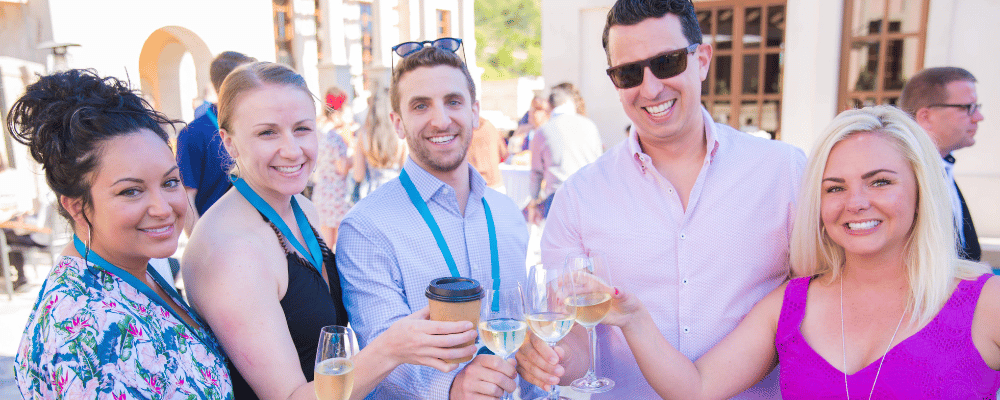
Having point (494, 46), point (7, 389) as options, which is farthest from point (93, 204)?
point (494, 46)

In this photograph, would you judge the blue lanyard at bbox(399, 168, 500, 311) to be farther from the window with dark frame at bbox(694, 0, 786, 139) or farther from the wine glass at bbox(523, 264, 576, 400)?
the window with dark frame at bbox(694, 0, 786, 139)

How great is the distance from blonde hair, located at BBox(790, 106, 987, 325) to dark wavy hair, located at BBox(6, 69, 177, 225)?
206 cm

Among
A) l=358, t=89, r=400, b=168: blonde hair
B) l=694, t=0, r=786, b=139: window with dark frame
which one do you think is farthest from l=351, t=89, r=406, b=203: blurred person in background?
l=694, t=0, r=786, b=139: window with dark frame

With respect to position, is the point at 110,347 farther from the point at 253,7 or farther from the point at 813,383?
the point at 253,7

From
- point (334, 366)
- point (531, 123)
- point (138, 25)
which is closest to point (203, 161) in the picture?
point (334, 366)

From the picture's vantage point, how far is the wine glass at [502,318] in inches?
58.8

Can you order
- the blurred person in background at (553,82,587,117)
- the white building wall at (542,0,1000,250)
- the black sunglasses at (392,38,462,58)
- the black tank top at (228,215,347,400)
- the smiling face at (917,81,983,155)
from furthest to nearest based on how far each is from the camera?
1. the white building wall at (542,0,1000,250)
2. the blurred person in background at (553,82,587,117)
3. the smiling face at (917,81,983,155)
4. the black sunglasses at (392,38,462,58)
5. the black tank top at (228,215,347,400)

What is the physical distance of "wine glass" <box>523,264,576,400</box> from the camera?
1587 millimetres

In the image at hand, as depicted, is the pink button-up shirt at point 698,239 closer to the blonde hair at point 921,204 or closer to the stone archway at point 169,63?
the blonde hair at point 921,204

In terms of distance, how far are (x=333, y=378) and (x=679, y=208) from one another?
1292 mm

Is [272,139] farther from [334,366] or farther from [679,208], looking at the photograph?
[679,208]

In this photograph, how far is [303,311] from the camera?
5.99 feet

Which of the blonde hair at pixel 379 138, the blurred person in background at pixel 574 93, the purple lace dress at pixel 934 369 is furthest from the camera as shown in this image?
the blurred person in background at pixel 574 93

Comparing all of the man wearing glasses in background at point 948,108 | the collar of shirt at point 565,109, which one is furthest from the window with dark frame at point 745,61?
the man wearing glasses in background at point 948,108
